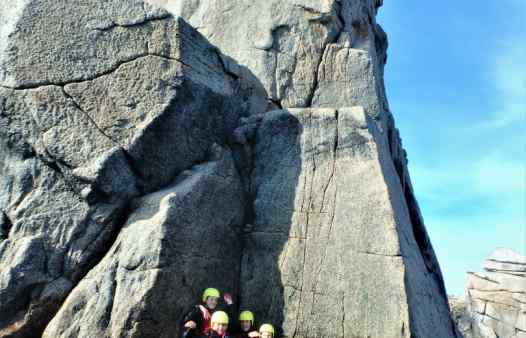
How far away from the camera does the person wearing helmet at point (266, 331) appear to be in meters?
8.66

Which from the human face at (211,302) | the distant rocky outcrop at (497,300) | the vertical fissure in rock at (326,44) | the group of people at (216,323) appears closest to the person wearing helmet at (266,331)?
the group of people at (216,323)

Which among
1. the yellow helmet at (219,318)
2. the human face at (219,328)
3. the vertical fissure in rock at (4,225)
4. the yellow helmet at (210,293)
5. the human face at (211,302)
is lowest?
the human face at (219,328)

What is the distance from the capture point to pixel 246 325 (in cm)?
897

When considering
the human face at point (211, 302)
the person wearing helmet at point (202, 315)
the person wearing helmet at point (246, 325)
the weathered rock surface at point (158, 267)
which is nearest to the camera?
the weathered rock surface at point (158, 267)

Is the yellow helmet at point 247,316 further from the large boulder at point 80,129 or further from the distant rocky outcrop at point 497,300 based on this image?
the distant rocky outcrop at point 497,300

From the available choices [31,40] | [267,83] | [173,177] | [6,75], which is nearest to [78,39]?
[31,40]

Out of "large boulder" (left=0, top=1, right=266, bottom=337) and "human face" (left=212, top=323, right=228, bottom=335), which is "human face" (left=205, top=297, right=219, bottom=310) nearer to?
"human face" (left=212, top=323, right=228, bottom=335)

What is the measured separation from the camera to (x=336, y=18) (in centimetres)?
1350

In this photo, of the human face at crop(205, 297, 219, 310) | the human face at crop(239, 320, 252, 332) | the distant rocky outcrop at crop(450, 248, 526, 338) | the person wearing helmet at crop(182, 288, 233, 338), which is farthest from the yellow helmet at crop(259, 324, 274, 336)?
the distant rocky outcrop at crop(450, 248, 526, 338)

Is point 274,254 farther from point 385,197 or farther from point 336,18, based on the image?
point 336,18

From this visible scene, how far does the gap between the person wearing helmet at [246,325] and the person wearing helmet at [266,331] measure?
0.49 feet

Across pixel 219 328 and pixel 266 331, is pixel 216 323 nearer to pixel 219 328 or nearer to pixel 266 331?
pixel 219 328

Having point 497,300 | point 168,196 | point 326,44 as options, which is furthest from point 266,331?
point 497,300

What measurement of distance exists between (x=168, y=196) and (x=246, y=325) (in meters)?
2.54
